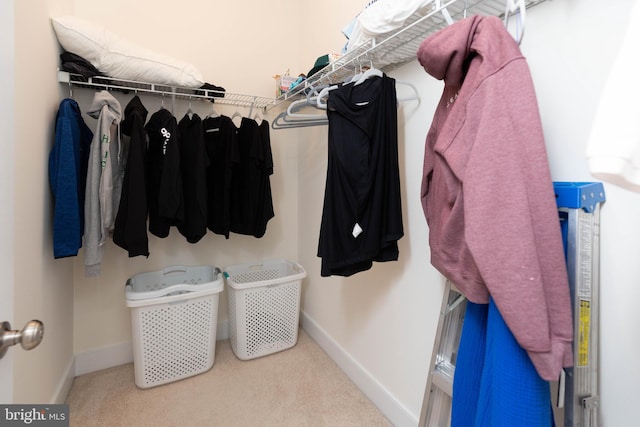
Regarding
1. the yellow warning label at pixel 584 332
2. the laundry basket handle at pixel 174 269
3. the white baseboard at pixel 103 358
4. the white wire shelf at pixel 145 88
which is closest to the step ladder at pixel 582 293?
the yellow warning label at pixel 584 332

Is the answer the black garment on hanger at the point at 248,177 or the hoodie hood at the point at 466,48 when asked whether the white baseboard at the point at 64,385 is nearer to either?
the black garment on hanger at the point at 248,177

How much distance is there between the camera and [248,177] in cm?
196

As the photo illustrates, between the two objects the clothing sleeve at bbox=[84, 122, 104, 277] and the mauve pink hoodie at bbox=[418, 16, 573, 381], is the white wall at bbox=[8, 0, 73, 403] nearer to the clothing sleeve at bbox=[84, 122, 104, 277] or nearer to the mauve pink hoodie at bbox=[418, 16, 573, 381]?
the clothing sleeve at bbox=[84, 122, 104, 277]

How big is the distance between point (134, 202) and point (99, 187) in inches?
7.6

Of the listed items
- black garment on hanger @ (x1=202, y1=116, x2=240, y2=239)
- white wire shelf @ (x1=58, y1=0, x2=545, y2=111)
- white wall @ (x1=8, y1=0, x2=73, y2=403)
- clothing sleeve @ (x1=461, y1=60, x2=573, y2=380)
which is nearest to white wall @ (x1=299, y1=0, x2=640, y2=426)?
white wire shelf @ (x1=58, y1=0, x2=545, y2=111)

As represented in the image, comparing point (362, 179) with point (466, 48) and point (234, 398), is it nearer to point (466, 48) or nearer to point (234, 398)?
point (466, 48)

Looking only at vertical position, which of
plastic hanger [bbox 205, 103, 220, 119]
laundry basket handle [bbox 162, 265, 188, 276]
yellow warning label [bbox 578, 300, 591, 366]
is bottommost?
laundry basket handle [bbox 162, 265, 188, 276]

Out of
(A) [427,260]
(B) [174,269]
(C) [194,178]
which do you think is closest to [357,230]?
(A) [427,260]

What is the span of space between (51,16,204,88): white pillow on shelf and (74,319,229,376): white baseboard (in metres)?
1.71

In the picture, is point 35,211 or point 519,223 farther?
point 35,211

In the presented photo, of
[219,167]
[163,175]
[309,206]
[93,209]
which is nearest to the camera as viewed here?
[93,209]

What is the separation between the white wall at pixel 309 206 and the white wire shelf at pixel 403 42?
10cm

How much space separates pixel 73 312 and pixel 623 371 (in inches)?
102

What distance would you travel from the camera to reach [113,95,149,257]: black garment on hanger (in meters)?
1.56
